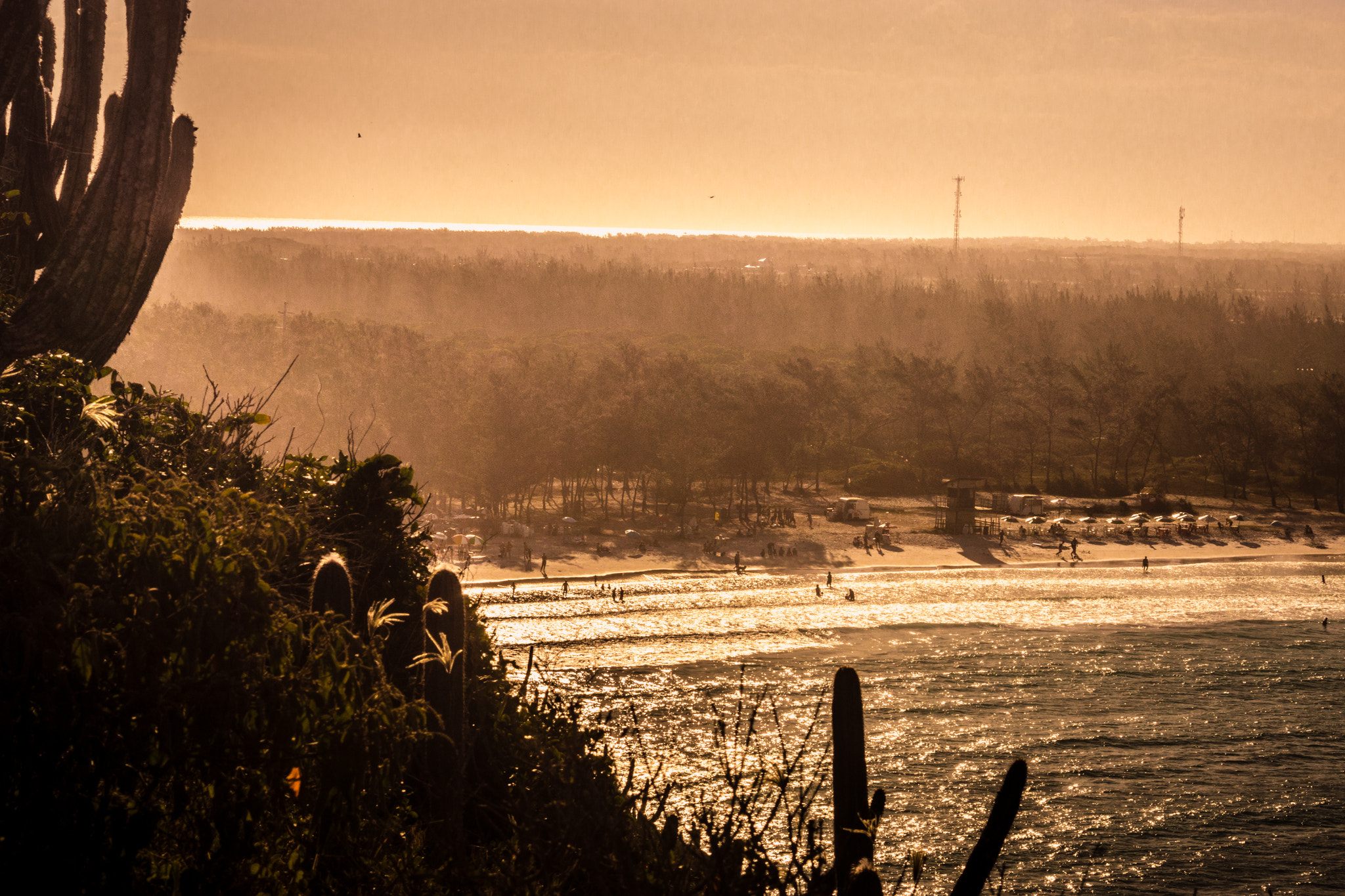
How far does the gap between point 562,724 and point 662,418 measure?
6593 cm

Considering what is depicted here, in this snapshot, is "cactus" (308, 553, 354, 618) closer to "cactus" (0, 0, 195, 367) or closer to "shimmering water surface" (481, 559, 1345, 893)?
"cactus" (0, 0, 195, 367)

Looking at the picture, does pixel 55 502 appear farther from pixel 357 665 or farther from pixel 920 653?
pixel 920 653

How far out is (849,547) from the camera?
64.6m

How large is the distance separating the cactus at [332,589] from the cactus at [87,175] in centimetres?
423

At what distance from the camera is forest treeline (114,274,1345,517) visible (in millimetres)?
73188

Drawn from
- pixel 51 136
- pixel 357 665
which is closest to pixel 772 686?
pixel 51 136

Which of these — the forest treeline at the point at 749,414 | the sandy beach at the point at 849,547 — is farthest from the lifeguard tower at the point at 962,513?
the forest treeline at the point at 749,414

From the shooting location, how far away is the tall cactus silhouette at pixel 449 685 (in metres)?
7.73

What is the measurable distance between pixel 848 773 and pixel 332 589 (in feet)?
12.3

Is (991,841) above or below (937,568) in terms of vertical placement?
above

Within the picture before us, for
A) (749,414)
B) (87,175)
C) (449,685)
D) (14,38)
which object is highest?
(14,38)

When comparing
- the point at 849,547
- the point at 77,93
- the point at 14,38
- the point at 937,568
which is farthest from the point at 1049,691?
the point at 14,38

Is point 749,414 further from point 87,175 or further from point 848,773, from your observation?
point 848,773

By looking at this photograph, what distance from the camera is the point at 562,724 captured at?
12.0m
